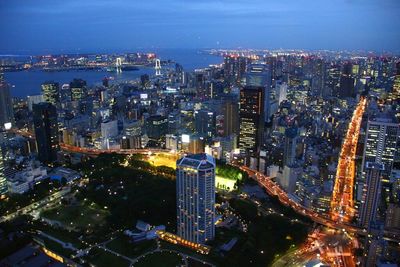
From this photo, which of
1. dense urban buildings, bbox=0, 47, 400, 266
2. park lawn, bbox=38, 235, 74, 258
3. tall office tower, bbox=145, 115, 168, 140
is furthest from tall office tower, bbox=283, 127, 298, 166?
park lawn, bbox=38, 235, 74, 258

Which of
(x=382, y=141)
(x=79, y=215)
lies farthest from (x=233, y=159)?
(x=79, y=215)

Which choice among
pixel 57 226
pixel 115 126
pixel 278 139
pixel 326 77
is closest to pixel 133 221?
pixel 57 226

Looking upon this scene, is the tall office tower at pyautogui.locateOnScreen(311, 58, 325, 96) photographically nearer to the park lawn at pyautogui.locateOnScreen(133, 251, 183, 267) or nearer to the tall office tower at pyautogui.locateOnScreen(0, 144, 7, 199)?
the park lawn at pyautogui.locateOnScreen(133, 251, 183, 267)

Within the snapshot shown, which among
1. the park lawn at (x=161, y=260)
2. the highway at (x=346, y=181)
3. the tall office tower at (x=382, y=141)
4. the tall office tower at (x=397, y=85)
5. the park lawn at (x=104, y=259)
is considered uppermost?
the tall office tower at (x=397, y=85)

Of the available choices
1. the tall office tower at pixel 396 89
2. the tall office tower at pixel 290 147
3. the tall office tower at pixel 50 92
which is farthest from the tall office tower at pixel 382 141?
the tall office tower at pixel 50 92

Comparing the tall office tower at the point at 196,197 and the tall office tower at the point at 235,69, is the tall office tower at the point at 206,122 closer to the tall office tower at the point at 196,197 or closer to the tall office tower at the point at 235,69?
the tall office tower at the point at 196,197

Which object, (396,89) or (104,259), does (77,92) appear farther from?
(396,89)

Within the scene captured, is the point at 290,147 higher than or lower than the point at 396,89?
lower
